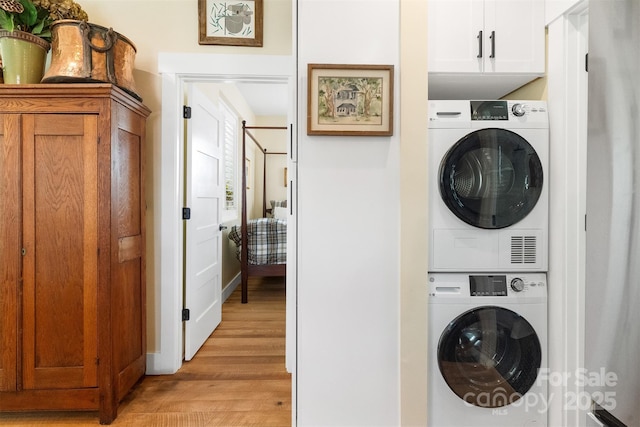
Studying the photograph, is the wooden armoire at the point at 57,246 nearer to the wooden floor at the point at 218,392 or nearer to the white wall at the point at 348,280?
the wooden floor at the point at 218,392

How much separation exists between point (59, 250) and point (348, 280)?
150 cm

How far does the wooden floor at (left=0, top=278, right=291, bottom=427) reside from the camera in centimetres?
164

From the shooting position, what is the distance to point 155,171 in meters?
2.07

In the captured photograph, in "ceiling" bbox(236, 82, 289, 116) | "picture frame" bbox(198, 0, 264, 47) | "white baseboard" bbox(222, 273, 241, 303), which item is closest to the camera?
"picture frame" bbox(198, 0, 264, 47)

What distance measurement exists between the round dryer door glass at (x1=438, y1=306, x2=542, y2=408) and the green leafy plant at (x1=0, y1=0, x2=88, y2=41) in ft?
8.62

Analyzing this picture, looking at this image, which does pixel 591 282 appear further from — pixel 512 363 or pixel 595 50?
pixel 512 363

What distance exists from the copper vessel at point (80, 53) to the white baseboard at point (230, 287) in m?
2.49

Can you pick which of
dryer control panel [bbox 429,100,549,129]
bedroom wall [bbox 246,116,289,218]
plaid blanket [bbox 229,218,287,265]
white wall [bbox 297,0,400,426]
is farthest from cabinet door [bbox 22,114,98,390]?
bedroom wall [bbox 246,116,289,218]

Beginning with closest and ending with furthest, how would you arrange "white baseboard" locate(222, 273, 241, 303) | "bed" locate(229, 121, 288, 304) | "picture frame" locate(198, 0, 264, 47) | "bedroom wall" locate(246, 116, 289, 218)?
"picture frame" locate(198, 0, 264, 47)
"bed" locate(229, 121, 288, 304)
"white baseboard" locate(222, 273, 241, 303)
"bedroom wall" locate(246, 116, 289, 218)

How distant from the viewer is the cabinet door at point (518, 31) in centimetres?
148

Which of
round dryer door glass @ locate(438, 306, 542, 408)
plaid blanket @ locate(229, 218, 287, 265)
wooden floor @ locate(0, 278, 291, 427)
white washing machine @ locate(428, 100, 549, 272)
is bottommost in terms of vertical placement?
wooden floor @ locate(0, 278, 291, 427)

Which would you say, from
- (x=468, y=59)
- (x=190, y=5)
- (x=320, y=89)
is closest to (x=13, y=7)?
(x=190, y=5)

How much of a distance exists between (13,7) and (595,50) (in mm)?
2482

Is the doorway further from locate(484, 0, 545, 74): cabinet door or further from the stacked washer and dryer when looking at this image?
locate(484, 0, 545, 74): cabinet door
